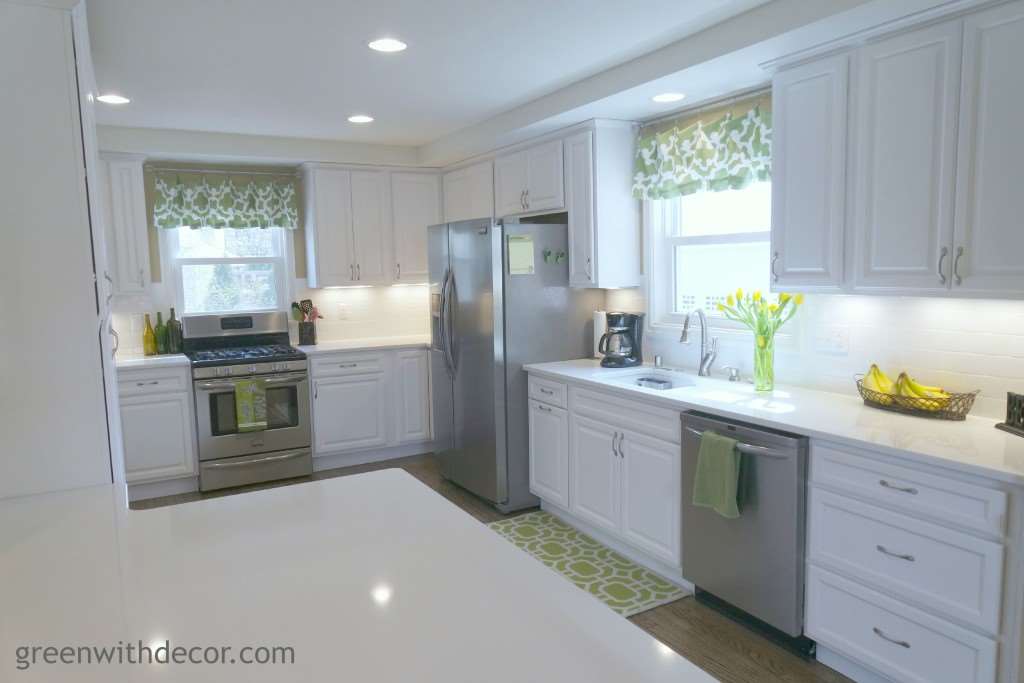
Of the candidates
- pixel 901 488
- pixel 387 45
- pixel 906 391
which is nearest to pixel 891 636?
pixel 901 488

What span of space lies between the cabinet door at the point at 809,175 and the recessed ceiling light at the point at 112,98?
11.0 feet

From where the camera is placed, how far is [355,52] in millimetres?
3055

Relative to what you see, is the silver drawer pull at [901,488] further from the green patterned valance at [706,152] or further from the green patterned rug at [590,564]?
the green patterned valance at [706,152]

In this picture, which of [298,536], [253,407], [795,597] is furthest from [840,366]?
[253,407]

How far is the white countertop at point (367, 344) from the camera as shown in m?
5.11

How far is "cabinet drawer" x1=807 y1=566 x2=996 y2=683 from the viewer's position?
2057 mm

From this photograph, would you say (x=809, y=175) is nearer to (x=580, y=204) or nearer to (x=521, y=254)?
(x=580, y=204)

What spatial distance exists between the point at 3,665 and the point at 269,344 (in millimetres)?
4560

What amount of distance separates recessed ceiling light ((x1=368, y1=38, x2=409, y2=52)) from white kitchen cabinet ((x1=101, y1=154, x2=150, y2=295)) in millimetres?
2570

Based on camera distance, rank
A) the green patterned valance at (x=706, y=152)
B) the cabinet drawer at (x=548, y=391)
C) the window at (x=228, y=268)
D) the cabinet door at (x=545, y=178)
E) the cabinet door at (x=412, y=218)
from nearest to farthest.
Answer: the green patterned valance at (x=706, y=152)
the cabinet drawer at (x=548, y=391)
the cabinet door at (x=545, y=178)
the window at (x=228, y=268)
the cabinet door at (x=412, y=218)

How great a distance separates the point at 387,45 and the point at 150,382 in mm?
2838

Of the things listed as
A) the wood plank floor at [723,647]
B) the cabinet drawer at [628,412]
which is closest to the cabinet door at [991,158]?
the cabinet drawer at [628,412]

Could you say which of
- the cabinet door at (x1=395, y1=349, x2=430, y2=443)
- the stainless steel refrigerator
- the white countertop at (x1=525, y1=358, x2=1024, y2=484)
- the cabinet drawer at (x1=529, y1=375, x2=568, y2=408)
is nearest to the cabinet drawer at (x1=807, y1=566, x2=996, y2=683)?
the white countertop at (x1=525, y1=358, x2=1024, y2=484)

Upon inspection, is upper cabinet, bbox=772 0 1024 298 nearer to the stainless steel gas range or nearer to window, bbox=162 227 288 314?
the stainless steel gas range
